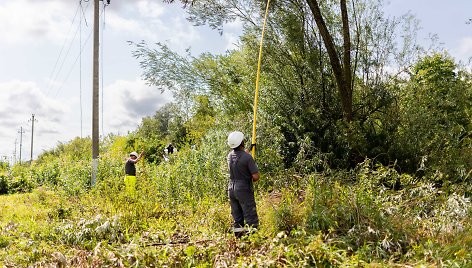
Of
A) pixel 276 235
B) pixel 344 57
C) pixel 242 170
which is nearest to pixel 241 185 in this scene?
pixel 242 170

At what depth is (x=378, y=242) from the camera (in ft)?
18.2

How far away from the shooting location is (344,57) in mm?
12172

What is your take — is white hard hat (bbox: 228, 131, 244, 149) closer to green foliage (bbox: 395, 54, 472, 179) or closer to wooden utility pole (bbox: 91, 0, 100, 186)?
green foliage (bbox: 395, 54, 472, 179)

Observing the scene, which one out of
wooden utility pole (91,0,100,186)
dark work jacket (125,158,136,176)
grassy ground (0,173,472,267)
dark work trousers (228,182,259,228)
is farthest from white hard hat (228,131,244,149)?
wooden utility pole (91,0,100,186)

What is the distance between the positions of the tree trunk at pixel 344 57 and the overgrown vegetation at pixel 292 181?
0.61 meters

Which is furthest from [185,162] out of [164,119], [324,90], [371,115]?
[164,119]

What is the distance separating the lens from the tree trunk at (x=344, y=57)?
11828 millimetres

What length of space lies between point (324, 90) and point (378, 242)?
775cm

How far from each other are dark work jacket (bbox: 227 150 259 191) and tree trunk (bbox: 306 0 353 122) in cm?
581

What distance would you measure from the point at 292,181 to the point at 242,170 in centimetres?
214

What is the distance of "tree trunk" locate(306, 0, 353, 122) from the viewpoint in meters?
11.8

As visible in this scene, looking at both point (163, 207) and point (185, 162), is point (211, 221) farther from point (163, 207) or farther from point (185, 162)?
point (185, 162)

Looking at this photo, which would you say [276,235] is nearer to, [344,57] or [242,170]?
[242,170]

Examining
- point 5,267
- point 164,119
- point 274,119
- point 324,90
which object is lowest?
point 5,267
